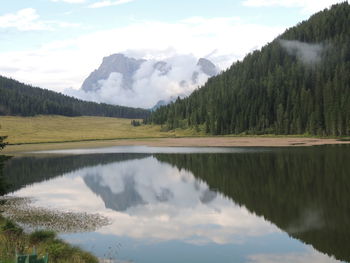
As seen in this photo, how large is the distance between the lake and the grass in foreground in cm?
200

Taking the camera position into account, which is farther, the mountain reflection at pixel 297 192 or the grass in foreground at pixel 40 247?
the mountain reflection at pixel 297 192

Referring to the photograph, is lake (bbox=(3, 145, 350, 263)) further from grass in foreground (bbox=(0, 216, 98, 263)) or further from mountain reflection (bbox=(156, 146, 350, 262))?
grass in foreground (bbox=(0, 216, 98, 263))

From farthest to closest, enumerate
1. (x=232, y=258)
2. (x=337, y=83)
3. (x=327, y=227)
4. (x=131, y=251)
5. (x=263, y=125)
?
(x=263, y=125)
(x=337, y=83)
(x=327, y=227)
(x=131, y=251)
(x=232, y=258)

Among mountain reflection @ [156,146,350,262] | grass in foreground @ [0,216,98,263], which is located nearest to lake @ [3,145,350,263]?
mountain reflection @ [156,146,350,262]

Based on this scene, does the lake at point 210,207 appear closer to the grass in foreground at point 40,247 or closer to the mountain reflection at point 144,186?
the mountain reflection at point 144,186

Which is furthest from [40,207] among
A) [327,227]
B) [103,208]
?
[327,227]

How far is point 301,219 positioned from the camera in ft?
108

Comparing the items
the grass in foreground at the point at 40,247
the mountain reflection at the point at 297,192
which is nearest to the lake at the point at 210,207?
the mountain reflection at the point at 297,192

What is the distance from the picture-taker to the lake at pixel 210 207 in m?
26.6

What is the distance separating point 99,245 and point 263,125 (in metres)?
169

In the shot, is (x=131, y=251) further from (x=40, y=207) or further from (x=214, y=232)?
(x=40, y=207)

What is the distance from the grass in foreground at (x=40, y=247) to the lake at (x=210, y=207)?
2000 millimetres

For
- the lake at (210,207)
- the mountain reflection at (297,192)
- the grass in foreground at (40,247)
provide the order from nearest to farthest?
the grass in foreground at (40,247) → the lake at (210,207) → the mountain reflection at (297,192)

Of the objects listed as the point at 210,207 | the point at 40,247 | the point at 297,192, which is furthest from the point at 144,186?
the point at 40,247
